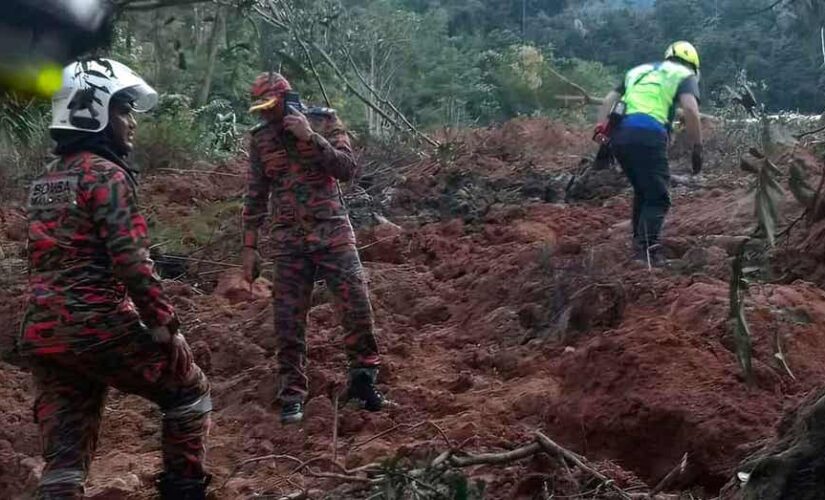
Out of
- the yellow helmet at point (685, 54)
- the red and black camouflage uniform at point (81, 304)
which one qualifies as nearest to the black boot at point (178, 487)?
the red and black camouflage uniform at point (81, 304)

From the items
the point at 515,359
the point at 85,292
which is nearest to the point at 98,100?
the point at 85,292

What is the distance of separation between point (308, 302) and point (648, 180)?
2680 mm

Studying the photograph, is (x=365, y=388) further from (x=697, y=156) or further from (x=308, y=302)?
(x=697, y=156)

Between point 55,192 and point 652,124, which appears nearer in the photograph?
point 55,192

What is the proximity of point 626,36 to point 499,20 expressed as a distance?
16.4ft

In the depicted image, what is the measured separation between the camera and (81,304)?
3.71 m

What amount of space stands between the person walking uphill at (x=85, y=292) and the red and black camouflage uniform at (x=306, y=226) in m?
1.65

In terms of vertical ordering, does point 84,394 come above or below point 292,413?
above

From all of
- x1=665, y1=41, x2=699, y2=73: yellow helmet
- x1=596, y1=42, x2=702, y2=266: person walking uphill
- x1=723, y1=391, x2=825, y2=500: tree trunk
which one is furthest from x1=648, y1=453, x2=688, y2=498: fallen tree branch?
x1=665, y1=41, x2=699, y2=73: yellow helmet

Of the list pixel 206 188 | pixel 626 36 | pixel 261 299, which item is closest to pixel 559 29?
pixel 626 36

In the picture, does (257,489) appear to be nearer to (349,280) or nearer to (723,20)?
(349,280)

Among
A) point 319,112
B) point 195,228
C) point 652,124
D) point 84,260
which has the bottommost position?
point 195,228

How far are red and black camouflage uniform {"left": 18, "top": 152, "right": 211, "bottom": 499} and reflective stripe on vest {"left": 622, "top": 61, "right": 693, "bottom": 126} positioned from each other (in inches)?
165

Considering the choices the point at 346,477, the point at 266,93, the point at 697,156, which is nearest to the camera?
the point at 346,477
